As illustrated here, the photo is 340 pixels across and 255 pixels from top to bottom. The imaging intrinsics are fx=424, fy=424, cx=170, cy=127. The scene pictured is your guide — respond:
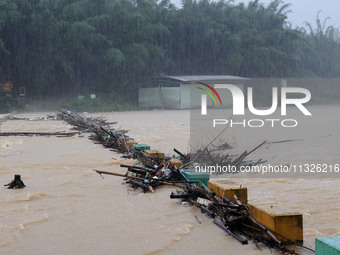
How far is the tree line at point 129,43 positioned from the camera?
109 feet

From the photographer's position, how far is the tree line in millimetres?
33281

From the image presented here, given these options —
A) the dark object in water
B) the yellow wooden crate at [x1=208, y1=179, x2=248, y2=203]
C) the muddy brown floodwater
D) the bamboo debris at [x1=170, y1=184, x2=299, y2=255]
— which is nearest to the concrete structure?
the muddy brown floodwater

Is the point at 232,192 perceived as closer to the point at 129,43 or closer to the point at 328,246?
the point at 328,246

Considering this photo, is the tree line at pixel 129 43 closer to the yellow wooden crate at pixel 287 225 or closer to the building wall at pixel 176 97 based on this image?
the building wall at pixel 176 97

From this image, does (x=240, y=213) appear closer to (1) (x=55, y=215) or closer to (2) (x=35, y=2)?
(1) (x=55, y=215)

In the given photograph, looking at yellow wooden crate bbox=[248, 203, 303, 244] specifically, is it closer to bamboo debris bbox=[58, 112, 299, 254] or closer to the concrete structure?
bamboo debris bbox=[58, 112, 299, 254]

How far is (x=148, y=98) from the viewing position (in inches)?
1441

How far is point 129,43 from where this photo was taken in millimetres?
36688

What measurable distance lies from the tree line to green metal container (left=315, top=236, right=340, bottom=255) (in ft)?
106

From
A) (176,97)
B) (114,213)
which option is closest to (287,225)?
(114,213)

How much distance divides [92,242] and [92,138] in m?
9.56

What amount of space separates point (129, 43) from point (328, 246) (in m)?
35.0
